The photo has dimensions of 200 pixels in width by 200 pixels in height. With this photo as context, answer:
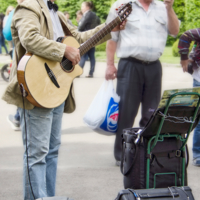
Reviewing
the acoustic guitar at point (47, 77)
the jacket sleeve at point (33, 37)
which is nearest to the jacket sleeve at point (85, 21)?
the acoustic guitar at point (47, 77)

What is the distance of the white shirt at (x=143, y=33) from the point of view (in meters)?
4.14

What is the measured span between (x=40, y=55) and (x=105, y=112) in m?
1.54

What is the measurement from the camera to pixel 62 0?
27.3 meters

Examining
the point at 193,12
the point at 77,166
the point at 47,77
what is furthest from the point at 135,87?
the point at 193,12

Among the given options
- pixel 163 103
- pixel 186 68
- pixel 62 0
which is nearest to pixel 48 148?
pixel 163 103

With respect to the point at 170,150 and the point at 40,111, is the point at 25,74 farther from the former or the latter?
the point at 170,150

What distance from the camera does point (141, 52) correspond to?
4.14 m

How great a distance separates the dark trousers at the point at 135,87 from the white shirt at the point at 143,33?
0.35ft

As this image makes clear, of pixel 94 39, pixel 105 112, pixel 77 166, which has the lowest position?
pixel 77 166

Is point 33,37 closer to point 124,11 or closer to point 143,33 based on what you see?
point 124,11

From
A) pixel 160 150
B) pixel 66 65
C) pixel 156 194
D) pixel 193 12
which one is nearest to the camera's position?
pixel 156 194

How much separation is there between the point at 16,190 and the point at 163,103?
5.93 feet

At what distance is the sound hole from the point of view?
3114 millimetres

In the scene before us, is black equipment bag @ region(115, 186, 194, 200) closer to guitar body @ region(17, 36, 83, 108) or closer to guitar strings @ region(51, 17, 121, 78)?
guitar body @ region(17, 36, 83, 108)
